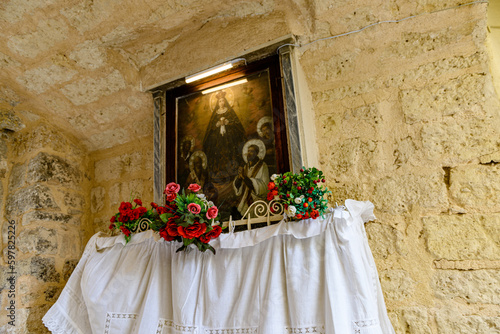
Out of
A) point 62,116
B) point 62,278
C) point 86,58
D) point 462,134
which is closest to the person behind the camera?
point 462,134

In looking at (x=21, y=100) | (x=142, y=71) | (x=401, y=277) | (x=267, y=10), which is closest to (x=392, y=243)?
(x=401, y=277)

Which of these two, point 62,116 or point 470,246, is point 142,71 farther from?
point 470,246

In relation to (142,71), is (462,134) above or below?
below

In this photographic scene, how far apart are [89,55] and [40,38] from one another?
0.96 feet

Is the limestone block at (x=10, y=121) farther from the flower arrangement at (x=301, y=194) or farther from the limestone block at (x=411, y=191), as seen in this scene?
the limestone block at (x=411, y=191)

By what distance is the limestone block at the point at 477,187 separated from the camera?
1.75 m

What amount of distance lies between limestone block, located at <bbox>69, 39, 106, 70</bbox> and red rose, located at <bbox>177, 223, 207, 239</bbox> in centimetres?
140

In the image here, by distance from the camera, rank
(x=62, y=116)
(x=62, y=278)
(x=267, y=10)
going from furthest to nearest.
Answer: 1. (x=62, y=116)
2. (x=62, y=278)
3. (x=267, y=10)

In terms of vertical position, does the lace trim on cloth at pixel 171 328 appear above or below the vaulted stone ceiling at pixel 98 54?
below

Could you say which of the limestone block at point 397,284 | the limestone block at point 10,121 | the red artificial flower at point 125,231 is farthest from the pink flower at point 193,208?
the limestone block at point 10,121

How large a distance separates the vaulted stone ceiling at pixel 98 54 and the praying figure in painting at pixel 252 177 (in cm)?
62

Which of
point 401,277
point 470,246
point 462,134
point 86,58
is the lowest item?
point 401,277

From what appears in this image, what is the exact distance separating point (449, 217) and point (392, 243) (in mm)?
294

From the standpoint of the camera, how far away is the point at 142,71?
102 inches
